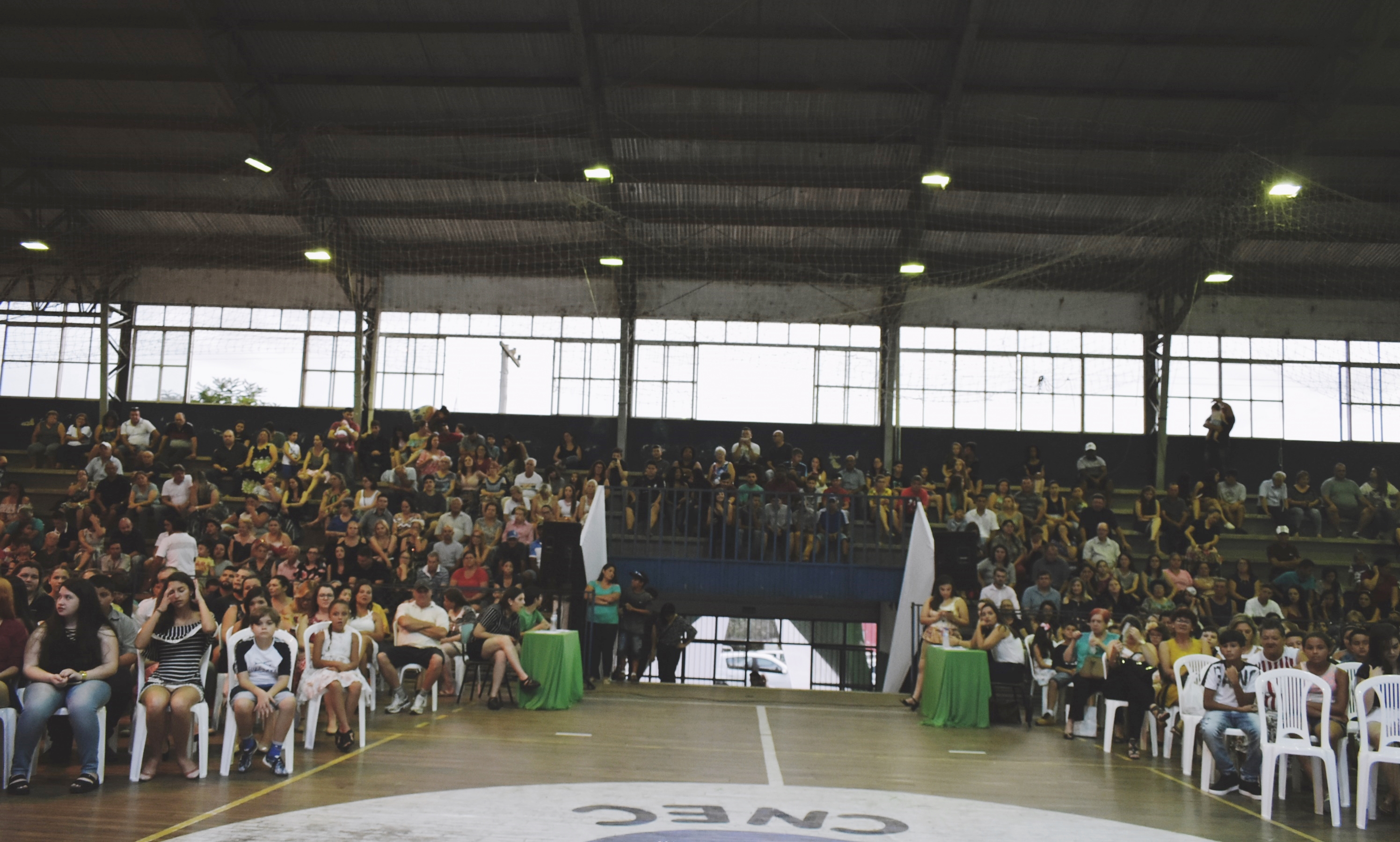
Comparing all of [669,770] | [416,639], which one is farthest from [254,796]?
[416,639]

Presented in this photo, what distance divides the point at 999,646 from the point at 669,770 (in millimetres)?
4487

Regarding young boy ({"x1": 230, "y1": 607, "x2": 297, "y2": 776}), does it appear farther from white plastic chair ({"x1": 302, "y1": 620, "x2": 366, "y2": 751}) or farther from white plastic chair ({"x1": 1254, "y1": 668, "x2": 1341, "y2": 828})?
white plastic chair ({"x1": 1254, "y1": 668, "x2": 1341, "y2": 828})

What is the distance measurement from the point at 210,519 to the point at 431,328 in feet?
24.4

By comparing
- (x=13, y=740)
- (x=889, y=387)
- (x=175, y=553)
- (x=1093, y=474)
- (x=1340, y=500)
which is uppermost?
(x=889, y=387)

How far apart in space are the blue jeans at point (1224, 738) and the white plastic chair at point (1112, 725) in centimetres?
133

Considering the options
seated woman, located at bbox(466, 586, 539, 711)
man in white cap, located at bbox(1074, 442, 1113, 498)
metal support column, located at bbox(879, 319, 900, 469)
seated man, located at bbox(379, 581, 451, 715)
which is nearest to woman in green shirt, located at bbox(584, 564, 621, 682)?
seated woman, located at bbox(466, 586, 539, 711)

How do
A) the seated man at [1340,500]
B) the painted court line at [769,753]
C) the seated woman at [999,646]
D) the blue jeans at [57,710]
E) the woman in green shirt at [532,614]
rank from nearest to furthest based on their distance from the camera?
the blue jeans at [57,710]
the painted court line at [769,753]
the seated woman at [999,646]
the woman in green shirt at [532,614]
the seated man at [1340,500]

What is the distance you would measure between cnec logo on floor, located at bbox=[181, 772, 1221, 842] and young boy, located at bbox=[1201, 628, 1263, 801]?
59.8 inches

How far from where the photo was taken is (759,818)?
18.0 ft

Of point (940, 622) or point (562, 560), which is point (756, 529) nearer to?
point (562, 560)

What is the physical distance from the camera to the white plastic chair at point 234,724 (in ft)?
20.4

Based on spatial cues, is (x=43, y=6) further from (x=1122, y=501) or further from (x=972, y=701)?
(x=1122, y=501)

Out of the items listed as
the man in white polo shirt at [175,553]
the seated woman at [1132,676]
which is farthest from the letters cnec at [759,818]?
the man in white polo shirt at [175,553]

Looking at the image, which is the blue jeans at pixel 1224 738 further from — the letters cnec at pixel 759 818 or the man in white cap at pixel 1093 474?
the man in white cap at pixel 1093 474
